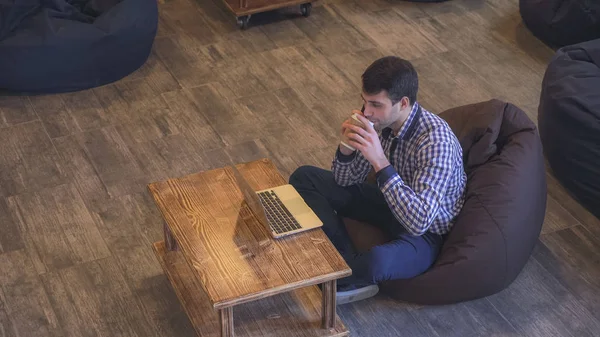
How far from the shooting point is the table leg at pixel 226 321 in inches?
104

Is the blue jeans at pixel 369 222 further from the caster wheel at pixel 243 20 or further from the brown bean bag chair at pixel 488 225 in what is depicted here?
the caster wheel at pixel 243 20

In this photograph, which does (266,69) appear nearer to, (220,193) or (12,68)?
(12,68)

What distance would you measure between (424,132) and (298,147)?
1.07 m

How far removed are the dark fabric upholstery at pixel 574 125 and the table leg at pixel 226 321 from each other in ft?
5.39

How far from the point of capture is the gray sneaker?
3025 mm

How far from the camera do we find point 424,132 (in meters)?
2.94

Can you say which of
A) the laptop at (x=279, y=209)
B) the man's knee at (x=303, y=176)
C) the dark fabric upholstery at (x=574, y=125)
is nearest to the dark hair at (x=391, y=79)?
the laptop at (x=279, y=209)

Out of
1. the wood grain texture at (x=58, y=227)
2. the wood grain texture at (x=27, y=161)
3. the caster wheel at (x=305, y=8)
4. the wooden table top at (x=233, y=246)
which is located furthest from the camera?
the caster wheel at (x=305, y=8)

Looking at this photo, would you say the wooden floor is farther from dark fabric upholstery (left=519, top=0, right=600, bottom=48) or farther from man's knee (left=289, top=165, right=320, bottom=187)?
man's knee (left=289, top=165, right=320, bottom=187)

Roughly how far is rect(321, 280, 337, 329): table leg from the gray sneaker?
17 centimetres

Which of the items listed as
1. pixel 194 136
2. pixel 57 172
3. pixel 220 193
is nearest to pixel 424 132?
pixel 220 193

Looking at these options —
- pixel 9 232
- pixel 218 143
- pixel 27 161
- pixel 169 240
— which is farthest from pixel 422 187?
pixel 27 161

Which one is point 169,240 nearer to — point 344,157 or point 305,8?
point 344,157

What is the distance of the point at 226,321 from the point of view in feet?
8.80
